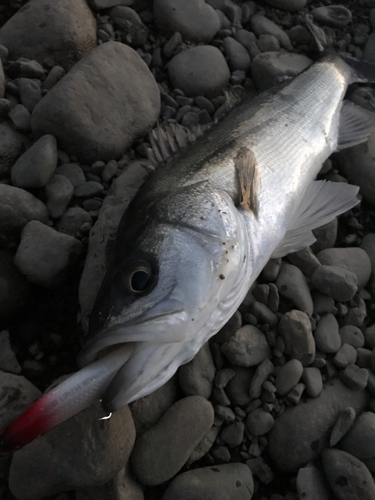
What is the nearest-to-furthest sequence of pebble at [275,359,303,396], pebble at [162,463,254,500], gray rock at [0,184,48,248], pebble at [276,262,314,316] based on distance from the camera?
pebble at [162,463,254,500], pebble at [275,359,303,396], gray rock at [0,184,48,248], pebble at [276,262,314,316]

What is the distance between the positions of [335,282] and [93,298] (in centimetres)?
151

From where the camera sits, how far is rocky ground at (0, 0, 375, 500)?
199 centimetres

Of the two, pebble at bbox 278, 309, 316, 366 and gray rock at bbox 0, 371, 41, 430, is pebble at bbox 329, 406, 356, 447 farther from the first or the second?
gray rock at bbox 0, 371, 41, 430

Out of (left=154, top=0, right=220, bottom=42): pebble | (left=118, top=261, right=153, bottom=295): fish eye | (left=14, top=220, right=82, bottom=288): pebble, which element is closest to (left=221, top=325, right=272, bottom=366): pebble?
(left=118, top=261, right=153, bottom=295): fish eye

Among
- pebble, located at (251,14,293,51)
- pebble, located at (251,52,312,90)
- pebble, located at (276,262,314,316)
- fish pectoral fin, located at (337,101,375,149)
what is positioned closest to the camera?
pebble, located at (276,262,314,316)

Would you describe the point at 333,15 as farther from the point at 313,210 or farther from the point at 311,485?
the point at 311,485

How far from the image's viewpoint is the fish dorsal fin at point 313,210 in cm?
257

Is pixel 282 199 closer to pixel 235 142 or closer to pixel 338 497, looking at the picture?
pixel 235 142

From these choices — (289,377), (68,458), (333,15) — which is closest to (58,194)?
(68,458)

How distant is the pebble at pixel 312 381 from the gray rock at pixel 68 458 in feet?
3.67

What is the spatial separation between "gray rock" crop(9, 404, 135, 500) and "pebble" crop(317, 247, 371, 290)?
5.81 feet

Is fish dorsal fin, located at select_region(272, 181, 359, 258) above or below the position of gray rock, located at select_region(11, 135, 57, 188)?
below

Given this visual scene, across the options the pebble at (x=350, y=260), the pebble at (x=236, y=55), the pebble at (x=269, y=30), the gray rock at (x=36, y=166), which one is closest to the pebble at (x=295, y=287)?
the pebble at (x=350, y=260)

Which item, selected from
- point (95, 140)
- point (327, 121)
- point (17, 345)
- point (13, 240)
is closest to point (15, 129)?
point (95, 140)
